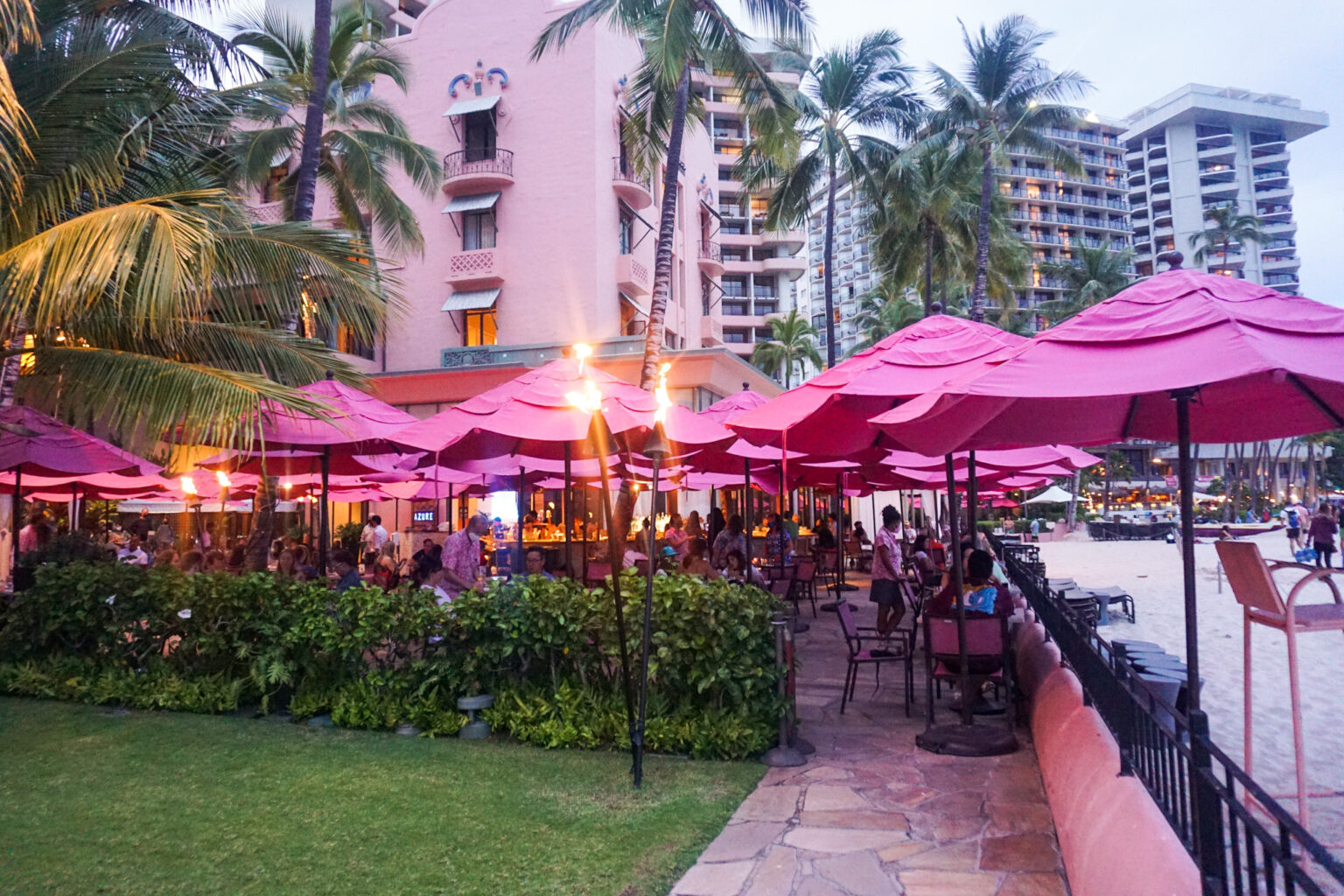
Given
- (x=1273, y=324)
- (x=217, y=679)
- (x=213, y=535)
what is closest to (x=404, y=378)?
(x=213, y=535)

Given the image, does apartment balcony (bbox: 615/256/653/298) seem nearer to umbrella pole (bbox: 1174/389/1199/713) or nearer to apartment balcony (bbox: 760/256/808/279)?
umbrella pole (bbox: 1174/389/1199/713)

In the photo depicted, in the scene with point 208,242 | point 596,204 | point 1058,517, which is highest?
point 596,204

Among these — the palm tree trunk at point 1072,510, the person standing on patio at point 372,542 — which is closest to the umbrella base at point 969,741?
the person standing on patio at point 372,542

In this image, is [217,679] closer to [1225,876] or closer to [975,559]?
[975,559]

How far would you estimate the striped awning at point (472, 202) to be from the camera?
88.9 feet

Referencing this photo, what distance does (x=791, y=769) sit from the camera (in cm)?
618

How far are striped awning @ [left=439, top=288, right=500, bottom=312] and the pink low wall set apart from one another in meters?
23.0

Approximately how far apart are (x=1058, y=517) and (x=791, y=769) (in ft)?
223

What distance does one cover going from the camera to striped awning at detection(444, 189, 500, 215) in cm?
2711

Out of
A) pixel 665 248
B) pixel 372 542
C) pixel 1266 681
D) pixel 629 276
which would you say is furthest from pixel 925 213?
pixel 1266 681

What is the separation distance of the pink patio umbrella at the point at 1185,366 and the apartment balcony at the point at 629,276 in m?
22.8

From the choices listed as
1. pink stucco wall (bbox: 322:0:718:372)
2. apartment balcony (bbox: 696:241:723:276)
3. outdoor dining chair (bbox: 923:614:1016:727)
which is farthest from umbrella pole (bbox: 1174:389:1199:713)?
apartment balcony (bbox: 696:241:723:276)

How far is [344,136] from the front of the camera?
1802 centimetres

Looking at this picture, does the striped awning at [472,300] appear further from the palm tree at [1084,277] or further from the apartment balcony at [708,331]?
the palm tree at [1084,277]
